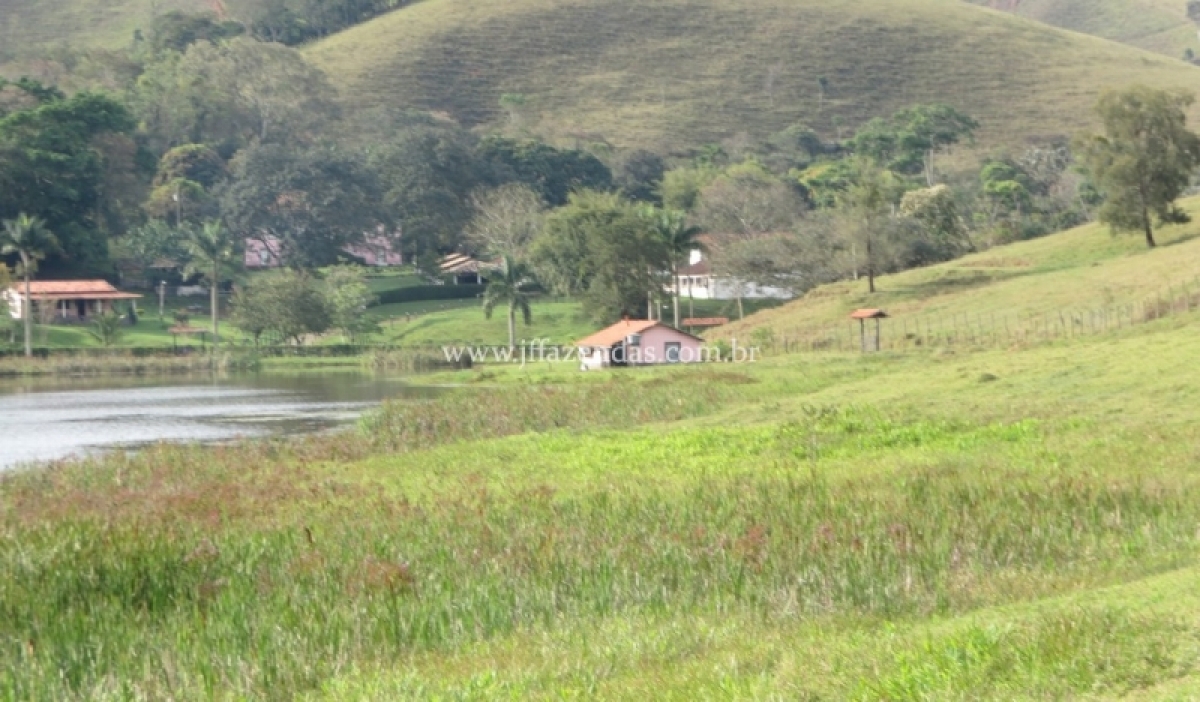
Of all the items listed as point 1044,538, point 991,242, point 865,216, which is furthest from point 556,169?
point 1044,538

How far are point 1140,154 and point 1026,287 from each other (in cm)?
883

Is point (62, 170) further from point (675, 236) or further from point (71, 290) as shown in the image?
point (675, 236)

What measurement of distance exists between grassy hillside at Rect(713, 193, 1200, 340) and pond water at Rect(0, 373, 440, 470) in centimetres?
2236

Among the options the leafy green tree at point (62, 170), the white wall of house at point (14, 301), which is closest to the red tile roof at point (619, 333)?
the white wall of house at point (14, 301)

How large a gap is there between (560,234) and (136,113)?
65.6 m

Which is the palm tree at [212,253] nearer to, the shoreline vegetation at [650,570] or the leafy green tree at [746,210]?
the leafy green tree at [746,210]

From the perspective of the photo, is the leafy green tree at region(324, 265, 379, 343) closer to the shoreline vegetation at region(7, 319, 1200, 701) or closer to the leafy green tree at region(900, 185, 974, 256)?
the leafy green tree at region(900, 185, 974, 256)

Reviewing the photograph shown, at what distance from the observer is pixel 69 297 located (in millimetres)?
110062

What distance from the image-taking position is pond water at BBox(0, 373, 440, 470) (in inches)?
1893

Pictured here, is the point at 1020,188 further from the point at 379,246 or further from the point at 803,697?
the point at 803,697

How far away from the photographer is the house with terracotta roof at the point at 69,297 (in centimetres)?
10700

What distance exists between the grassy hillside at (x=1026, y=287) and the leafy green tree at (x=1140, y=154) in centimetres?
225

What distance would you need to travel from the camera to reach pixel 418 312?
11788 cm

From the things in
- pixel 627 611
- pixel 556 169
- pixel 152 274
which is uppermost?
pixel 556 169
